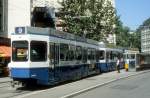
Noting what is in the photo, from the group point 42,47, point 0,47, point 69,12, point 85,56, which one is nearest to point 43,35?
point 42,47

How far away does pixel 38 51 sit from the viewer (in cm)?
2484

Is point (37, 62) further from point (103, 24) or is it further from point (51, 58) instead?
point (103, 24)

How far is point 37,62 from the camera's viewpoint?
24562 mm

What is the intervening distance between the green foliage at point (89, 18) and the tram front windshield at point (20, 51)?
112 ft

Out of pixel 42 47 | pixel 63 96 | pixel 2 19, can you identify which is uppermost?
pixel 2 19

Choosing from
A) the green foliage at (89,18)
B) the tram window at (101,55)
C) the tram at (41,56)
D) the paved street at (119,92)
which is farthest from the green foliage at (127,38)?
the paved street at (119,92)

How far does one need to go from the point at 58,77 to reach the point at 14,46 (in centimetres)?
377

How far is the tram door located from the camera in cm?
2569

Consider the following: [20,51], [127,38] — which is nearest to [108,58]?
[20,51]

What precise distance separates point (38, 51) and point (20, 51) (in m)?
0.95

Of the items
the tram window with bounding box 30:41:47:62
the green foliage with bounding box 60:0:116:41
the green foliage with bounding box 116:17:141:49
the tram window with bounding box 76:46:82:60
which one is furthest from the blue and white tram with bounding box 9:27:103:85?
the green foliage with bounding box 116:17:141:49

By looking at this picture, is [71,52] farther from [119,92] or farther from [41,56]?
[119,92]

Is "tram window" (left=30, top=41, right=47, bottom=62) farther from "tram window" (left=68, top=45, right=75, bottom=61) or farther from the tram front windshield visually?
"tram window" (left=68, top=45, right=75, bottom=61)

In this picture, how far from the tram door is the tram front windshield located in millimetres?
1693
